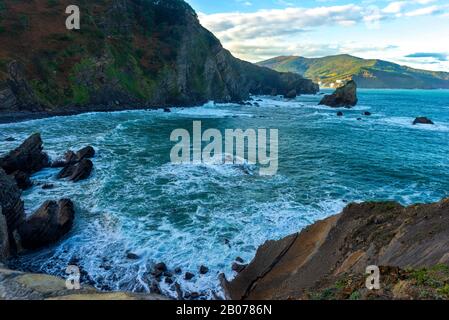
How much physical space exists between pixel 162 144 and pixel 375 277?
3989 cm

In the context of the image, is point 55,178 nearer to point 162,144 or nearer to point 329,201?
point 162,144

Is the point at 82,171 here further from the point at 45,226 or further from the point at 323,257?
the point at 323,257

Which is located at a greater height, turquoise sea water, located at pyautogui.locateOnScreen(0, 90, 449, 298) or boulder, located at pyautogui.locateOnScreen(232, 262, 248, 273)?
turquoise sea water, located at pyautogui.locateOnScreen(0, 90, 449, 298)

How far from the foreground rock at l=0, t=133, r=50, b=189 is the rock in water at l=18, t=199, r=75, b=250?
12.0 metres

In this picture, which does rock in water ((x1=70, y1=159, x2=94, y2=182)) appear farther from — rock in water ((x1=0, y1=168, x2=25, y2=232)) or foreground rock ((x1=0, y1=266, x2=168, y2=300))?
foreground rock ((x1=0, y1=266, x2=168, y2=300))

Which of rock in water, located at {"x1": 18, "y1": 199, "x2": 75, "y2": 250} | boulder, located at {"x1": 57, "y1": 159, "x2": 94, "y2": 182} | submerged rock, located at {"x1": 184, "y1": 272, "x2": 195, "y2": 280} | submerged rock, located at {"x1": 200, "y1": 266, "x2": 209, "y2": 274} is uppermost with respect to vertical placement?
boulder, located at {"x1": 57, "y1": 159, "x2": 94, "y2": 182}

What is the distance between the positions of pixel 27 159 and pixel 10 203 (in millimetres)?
14985

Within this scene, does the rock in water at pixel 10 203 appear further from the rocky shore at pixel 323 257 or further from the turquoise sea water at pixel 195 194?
the turquoise sea water at pixel 195 194

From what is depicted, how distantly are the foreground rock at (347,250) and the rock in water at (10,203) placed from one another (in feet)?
41.1

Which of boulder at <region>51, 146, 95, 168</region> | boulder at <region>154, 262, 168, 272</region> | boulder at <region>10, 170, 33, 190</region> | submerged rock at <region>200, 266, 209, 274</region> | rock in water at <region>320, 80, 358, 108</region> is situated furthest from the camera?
rock in water at <region>320, 80, 358, 108</region>

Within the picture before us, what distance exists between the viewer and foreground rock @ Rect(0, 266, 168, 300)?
7891 mm

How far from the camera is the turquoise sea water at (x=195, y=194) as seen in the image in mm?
18156

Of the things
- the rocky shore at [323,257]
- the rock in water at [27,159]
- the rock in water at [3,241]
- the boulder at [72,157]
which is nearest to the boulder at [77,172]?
the boulder at [72,157]

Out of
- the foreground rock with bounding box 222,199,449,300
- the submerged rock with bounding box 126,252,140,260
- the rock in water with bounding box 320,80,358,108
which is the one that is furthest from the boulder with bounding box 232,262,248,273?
the rock in water with bounding box 320,80,358,108
